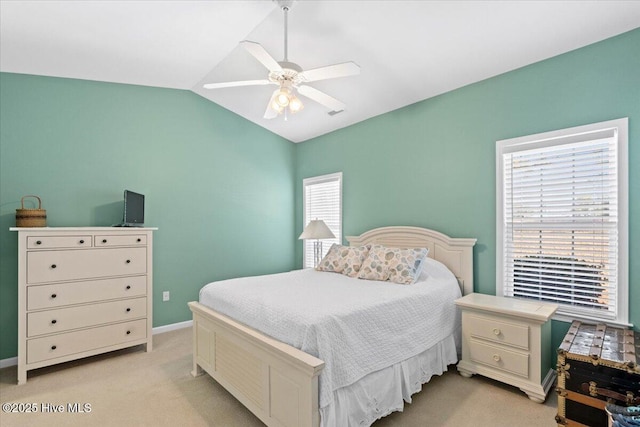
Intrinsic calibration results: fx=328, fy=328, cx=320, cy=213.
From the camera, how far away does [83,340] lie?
3.07 m

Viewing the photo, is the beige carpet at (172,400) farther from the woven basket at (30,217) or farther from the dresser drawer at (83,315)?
the woven basket at (30,217)

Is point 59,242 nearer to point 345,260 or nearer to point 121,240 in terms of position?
point 121,240

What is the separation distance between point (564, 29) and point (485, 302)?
7.15 ft

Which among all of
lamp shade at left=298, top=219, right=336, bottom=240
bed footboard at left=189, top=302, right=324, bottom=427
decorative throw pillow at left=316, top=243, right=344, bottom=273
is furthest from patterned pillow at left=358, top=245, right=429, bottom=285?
bed footboard at left=189, top=302, right=324, bottom=427

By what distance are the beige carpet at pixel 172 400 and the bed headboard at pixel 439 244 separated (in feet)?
2.91

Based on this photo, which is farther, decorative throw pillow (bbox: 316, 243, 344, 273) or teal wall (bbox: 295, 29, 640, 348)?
decorative throw pillow (bbox: 316, 243, 344, 273)

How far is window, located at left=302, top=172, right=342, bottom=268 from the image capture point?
187 inches

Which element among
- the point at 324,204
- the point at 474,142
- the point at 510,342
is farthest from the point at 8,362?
the point at 474,142

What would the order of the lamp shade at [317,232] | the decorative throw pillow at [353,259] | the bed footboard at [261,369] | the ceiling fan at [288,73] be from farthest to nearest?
the lamp shade at [317,232]
the decorative throw pillow at [353,259]
the ceiling fan at [288,73]
the bed footboard at [261,369]

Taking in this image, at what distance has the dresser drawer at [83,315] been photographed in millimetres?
2846

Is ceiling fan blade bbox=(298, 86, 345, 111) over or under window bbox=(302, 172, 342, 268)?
over

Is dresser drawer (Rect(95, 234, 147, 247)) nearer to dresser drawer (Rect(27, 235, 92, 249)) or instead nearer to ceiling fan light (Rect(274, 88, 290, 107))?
dresser drawer (Rect(27, 235, 92, 249))

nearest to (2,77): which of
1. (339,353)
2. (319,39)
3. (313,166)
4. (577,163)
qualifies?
(319,39)

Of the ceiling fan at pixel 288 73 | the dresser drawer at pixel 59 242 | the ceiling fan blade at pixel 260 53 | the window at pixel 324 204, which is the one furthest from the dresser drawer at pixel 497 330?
the dresser drawer at pixel 59 242
